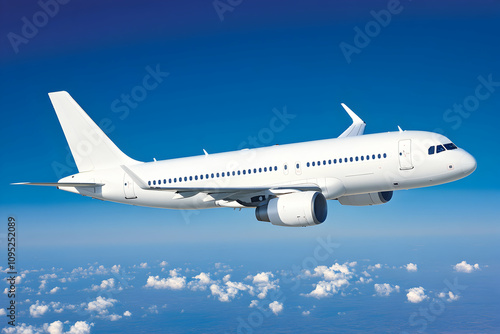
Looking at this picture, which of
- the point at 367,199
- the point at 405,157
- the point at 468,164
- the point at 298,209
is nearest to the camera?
the point at 298,209

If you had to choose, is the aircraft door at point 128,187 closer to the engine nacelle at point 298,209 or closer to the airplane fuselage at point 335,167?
the airplane fuselage at point 335,167

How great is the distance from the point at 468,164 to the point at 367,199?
731 centimetres

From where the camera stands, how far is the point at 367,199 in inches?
1316

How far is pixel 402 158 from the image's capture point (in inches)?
1134

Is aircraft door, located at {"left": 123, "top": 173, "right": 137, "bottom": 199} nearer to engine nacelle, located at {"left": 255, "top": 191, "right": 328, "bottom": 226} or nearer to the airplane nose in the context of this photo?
engine nacelle, located at {"left": 255, "top": 191, "right": 328, "bottom": 226}

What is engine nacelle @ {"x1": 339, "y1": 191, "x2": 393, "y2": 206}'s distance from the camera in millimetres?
33172

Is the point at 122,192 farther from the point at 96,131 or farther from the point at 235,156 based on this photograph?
the point at 235,156

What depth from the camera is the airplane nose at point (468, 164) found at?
2844 centimetres

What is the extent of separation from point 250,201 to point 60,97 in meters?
19.0

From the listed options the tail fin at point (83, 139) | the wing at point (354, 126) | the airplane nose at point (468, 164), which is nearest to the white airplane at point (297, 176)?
the airplane nose at point (468, 164)

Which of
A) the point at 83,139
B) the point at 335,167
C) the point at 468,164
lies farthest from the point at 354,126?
the point at 83,139

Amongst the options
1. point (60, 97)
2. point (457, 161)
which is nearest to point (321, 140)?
point (457, 161)

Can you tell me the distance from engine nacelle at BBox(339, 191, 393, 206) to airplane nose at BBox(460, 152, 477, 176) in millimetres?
6081

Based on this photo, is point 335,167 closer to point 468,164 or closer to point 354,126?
point 468,164
